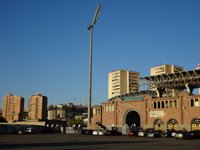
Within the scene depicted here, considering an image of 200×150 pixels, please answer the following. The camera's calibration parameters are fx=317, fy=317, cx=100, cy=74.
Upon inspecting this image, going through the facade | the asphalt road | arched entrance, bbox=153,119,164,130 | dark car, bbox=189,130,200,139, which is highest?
the facade

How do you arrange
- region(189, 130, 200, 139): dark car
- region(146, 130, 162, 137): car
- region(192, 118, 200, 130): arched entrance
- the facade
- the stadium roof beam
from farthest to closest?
1. the stadium roof beam
2. the facade
3. region(192, 118, 200, 130): arched entrance
4. region(146, 130, 162, 137): car
5. region(189, 130, 200, 139): dark car

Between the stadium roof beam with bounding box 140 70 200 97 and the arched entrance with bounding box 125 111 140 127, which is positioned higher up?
the stadium roof beam with bounding box 140 70 200 97

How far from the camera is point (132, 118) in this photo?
278ft

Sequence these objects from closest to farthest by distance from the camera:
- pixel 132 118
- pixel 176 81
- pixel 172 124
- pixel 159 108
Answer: pixel 172 124, pixel 159 108, pixel 132 118, pixel 176 81

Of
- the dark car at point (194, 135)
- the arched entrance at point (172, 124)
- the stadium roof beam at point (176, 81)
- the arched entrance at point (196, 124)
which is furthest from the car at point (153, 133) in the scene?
the stadium roof beam at point (176, 81)

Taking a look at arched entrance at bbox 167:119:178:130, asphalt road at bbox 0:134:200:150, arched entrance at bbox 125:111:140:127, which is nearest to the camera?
asphalt road at bbox 0:134:200:150

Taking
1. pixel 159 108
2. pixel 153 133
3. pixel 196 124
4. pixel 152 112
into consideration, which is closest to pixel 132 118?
pixel 152 112

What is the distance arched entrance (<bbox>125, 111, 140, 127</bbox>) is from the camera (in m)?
83.4

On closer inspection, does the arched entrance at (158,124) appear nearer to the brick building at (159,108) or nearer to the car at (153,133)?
the brick building at (159,108)

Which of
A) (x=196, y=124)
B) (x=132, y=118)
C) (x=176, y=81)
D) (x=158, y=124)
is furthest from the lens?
(x=176, y=81)

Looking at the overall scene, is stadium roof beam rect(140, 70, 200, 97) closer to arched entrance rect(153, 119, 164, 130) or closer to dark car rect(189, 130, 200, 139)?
arched entrance rect(153, 119, 164, 130)

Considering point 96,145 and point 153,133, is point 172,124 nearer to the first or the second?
point 153,133

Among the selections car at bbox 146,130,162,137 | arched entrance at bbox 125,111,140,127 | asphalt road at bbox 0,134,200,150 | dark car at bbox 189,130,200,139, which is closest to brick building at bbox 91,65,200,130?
arched entrance at bbox 125,111,140,127

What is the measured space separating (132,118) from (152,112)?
34.7 ft
